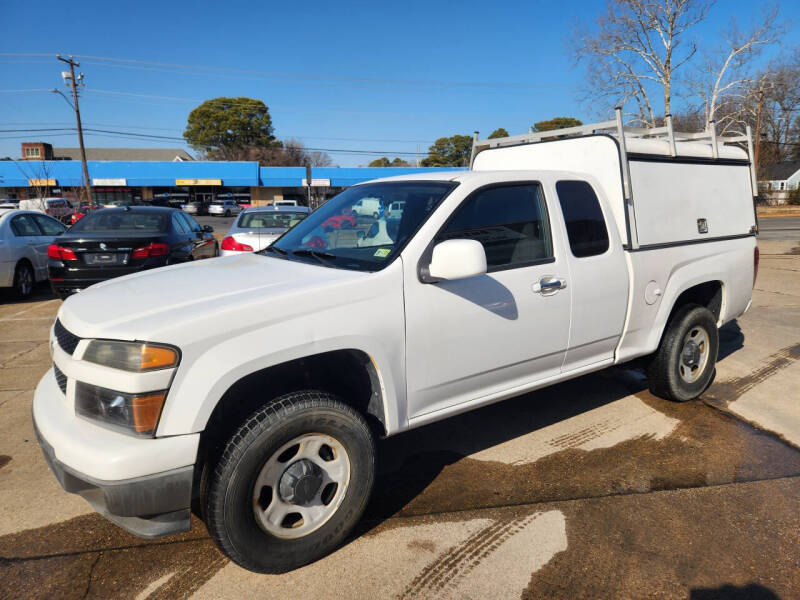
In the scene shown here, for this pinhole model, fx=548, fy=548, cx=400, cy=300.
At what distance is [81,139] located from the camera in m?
31.3

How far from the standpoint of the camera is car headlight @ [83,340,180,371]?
2.15 meters

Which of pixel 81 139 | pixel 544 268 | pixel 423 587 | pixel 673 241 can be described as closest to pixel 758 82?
pixel 673 241

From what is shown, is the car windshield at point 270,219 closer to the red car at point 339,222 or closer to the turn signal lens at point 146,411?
the red car at point 339,222

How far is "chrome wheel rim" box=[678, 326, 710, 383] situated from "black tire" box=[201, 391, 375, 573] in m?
3.01

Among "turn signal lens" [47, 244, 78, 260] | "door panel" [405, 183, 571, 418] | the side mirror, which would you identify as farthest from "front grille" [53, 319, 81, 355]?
"turn signal lens" [47, 244, 78, 260]

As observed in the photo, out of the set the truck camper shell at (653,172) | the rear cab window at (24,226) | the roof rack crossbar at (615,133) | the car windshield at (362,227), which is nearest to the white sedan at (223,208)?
the rear cab window at (24,226)

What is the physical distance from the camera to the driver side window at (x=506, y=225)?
10.2 ft

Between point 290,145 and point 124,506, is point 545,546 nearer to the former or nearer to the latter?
point 124,506

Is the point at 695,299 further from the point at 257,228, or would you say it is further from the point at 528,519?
the point at 257,228

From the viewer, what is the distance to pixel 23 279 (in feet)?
30.3

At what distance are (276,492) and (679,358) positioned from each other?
339cm

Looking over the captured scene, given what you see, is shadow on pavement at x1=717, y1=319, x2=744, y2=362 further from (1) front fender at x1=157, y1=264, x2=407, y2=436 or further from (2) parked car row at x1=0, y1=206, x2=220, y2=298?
(2) parked car row at x1=0, y1=206, x2=220, y2=298

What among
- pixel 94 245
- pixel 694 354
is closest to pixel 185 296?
pixel 694 354

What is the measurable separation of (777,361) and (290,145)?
72.8 m
